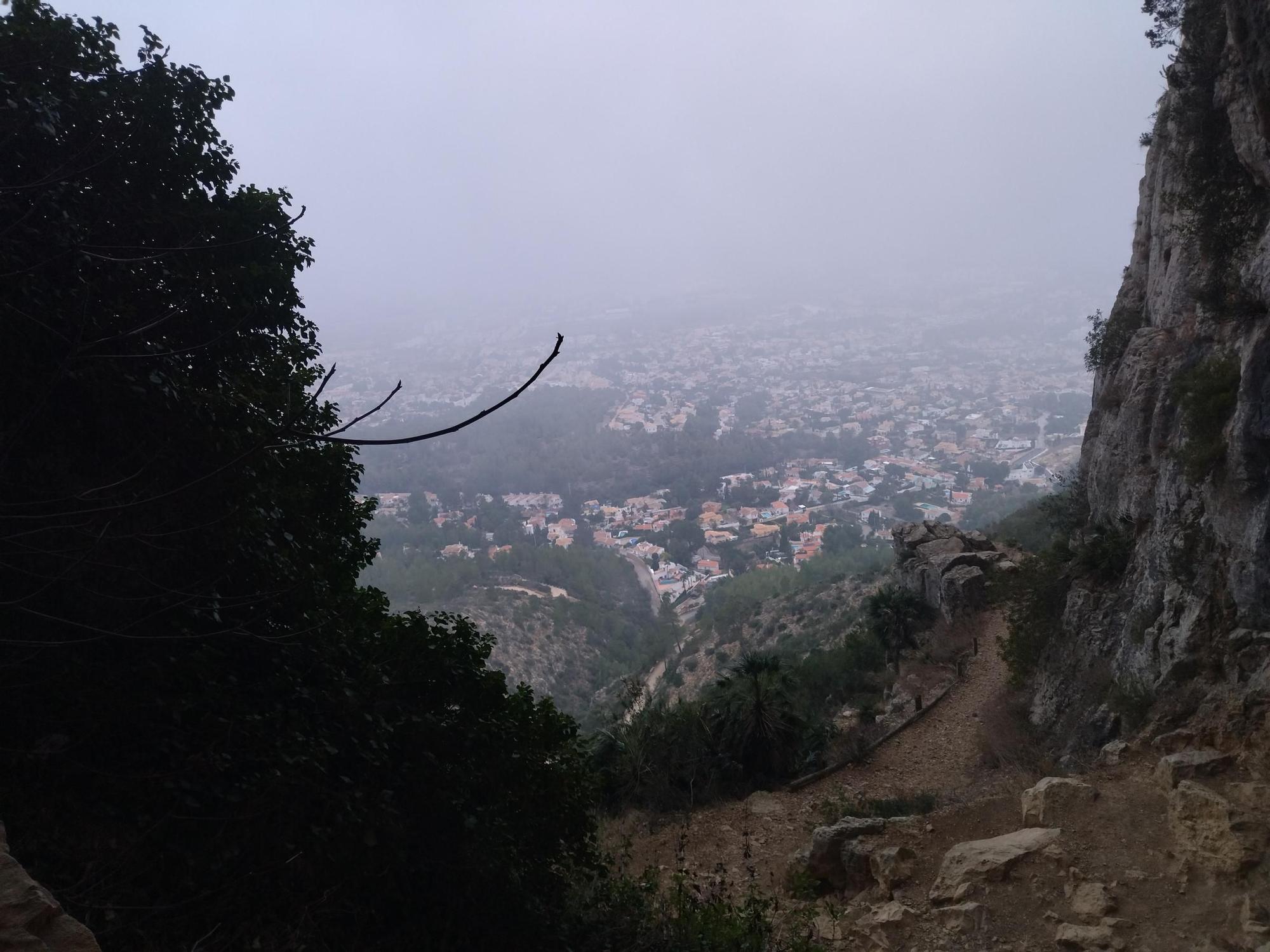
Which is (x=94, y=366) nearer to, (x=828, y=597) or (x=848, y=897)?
(x=848, y=897)

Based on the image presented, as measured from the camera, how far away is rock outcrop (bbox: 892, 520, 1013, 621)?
21.2m

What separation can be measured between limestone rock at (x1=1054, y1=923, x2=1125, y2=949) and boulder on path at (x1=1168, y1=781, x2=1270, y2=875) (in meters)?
1.19

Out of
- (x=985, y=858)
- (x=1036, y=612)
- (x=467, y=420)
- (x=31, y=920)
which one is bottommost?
(x=985, y=858)

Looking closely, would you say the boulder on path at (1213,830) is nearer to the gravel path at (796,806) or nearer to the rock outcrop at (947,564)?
the gravel path at (796,806)

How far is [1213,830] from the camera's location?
243 inches

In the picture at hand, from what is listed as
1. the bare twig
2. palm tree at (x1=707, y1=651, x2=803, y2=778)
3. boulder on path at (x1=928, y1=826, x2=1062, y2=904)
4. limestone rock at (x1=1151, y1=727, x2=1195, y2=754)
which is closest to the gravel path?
palm tree at (x1=707, y1=651, x2=803, y2=778)

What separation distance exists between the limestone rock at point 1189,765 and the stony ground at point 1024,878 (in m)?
0.10

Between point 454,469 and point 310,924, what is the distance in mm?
85601

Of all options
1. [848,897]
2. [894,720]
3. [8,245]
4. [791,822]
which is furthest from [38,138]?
[894,720]

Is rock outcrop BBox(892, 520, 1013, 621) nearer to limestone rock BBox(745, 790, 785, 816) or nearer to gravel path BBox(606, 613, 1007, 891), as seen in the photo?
gravel path BBox(606, 613, 1007, 891)

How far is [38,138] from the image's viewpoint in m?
5.41

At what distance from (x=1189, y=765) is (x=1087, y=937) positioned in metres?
2.61

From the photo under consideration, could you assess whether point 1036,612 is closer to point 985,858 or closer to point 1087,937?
point 985,858

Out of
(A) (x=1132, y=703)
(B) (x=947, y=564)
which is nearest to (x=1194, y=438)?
(A) (x=1132, y=703)
